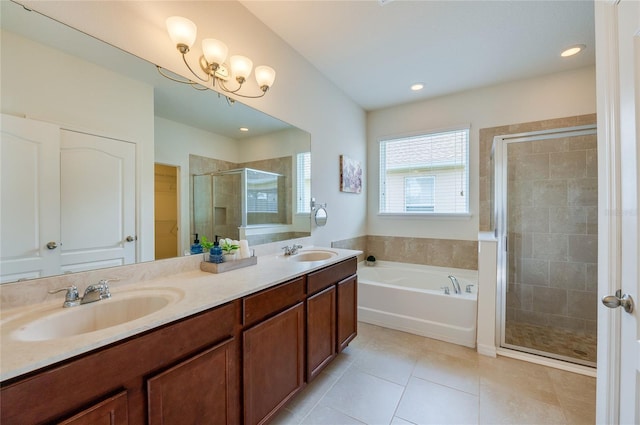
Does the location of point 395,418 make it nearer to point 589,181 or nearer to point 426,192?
point 426,192

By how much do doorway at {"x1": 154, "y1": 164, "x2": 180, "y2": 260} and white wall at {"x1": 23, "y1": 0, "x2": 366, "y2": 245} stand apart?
0.08 metres

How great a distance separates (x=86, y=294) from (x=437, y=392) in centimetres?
205

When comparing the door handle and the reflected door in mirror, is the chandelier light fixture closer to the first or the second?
the reflected door in mirror

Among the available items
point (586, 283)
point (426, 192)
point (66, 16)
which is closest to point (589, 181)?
point (586, 283)

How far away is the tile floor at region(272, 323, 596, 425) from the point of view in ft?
4.90

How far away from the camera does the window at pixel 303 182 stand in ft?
7.97

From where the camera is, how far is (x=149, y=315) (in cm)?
89

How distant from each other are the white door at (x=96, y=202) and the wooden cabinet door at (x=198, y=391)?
640 millimetres

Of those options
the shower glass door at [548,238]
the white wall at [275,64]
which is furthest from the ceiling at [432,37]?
the shower glass door at [548,238]

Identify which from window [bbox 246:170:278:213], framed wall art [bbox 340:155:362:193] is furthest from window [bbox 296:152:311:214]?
framed wall art [bbox 340:155:362:193]

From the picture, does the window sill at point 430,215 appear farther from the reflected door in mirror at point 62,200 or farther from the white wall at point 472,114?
the reflected door in mirror at point 62,200

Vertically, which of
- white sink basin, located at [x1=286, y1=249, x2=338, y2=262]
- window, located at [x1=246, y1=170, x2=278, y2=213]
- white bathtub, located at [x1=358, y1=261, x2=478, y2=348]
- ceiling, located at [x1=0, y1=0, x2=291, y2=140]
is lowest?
white bathtub, located at [x1=358, y1=261, x2=478, y2=348]

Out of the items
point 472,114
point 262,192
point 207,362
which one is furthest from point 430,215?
point 207,362

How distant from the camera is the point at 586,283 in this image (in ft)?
8.08
